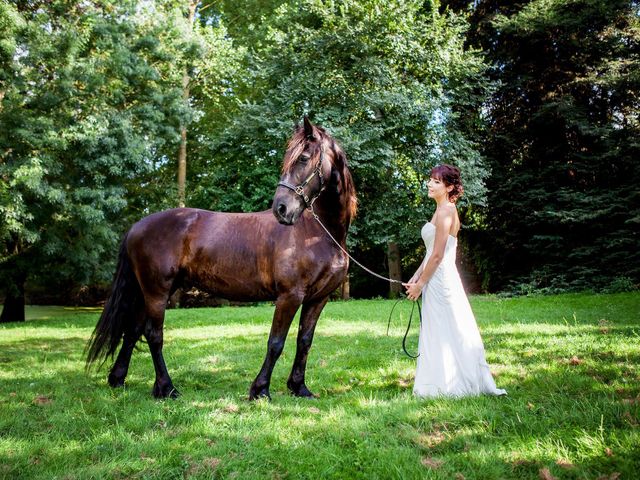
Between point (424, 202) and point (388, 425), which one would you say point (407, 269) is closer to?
point (424, 202)

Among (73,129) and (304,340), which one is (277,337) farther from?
(73,129)

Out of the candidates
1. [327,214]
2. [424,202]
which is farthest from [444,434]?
[424,202]

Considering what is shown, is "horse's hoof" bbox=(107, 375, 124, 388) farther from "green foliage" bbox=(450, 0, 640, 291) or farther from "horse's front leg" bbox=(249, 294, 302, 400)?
"green foliage" bbox=(450, 0, 640, 291)

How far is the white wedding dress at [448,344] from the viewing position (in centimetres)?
453

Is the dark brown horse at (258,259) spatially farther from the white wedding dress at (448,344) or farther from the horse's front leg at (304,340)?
the white wedding dress at (448,344)

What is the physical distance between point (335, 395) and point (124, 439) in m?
2.19

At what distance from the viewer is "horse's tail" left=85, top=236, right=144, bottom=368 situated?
17.4 ft

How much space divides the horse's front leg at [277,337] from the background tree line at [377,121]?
34.4 feet

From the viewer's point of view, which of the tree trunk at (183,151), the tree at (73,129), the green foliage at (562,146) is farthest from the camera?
the tree trunk at (183,151)

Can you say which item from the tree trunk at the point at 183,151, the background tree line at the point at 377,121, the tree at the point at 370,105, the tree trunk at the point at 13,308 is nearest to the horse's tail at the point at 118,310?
the background tree line at the point at 377,121

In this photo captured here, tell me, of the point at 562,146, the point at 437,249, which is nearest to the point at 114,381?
the point at 437,249

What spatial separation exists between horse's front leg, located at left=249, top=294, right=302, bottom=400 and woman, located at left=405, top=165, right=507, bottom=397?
3.98ft

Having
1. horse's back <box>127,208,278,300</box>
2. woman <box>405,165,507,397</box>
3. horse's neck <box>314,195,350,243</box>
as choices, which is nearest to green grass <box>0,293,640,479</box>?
woman <box>405,165,507,397</box>

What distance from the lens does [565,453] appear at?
3.00 meters
